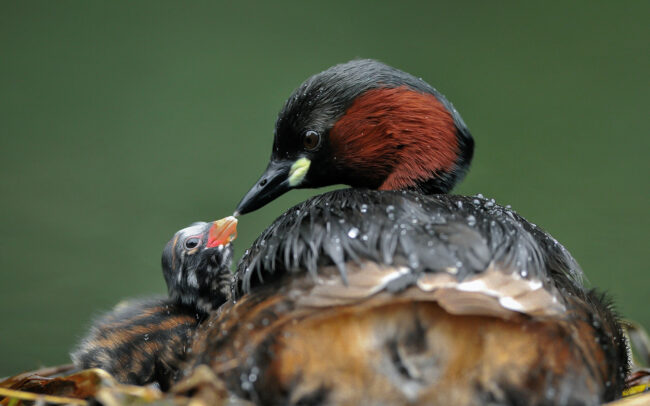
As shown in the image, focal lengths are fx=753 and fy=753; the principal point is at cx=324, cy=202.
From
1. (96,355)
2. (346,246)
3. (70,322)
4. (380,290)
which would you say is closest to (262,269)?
(346,246)

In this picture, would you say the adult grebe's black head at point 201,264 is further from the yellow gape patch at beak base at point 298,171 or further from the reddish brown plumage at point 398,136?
the reddish brown plumage at point 398,136

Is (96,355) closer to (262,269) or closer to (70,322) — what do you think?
(262,269)

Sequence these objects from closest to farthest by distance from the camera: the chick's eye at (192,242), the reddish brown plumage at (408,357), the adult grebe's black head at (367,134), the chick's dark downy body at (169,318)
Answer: the reddish brown plumage at (408,357), the chick's dark downy body at (169,318), the adult grebe's black head at (367,134), the chick's eye at (192,242)

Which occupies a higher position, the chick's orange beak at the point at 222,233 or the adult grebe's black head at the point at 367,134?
the adult grebe's black head at the point at 367,134

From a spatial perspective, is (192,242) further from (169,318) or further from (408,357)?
(408,357)

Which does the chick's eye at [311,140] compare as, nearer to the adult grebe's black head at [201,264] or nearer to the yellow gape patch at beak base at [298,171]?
the yellow gape patch at beak base at [298,171]

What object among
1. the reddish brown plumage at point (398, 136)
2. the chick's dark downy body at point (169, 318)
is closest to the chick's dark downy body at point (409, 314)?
the chick's dark downy body at point (169, 318)

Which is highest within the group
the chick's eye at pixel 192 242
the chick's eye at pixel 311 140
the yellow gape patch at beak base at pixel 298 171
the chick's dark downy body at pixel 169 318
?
the chick's eye at pixel 311 140

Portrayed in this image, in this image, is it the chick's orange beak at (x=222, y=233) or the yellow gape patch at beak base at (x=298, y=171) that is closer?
the yellow gape patch at beak base at (x=298, y=171)

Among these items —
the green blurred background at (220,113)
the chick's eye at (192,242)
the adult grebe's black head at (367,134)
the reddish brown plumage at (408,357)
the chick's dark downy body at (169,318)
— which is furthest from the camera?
the green blurred background at (220,113)
